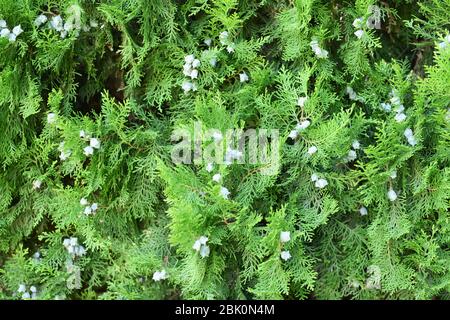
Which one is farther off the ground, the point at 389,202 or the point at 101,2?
the point at 101,2

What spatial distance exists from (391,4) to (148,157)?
125 cm

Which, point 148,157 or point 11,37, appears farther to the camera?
point 148,157

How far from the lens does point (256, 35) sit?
2010 mm

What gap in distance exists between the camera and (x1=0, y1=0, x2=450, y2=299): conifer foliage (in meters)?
1.80

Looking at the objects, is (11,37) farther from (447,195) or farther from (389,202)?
(447,195)

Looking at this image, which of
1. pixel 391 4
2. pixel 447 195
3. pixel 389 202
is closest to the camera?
pixel 447 195

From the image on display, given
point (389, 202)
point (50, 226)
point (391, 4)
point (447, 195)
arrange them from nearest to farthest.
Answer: point (447, 195) → point (389, 202) → point (391, 4) → point (50, 226)

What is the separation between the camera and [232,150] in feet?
5.81

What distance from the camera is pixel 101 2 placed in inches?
75.0

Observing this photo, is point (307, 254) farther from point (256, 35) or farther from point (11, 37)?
point (11, 37)

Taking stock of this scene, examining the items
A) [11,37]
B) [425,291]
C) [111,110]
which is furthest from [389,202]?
[11,37]

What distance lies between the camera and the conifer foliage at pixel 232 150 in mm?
1805

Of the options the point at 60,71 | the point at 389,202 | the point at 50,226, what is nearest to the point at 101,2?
the point at 60,71
